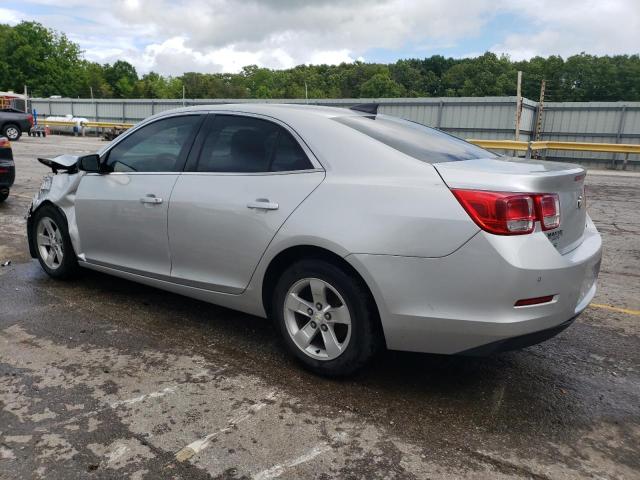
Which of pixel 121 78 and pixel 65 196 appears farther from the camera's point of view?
pixel 121 78

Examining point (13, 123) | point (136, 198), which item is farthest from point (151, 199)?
point (13, 123)

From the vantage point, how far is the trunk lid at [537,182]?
8.96ft

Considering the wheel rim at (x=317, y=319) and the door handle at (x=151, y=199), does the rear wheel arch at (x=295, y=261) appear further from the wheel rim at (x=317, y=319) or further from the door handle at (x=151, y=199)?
the door handle at (x=151, y=199)

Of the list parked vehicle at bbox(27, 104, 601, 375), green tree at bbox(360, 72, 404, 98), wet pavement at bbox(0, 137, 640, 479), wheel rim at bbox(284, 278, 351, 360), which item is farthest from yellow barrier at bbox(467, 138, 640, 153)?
green tree at bbox(360, 72, 404, 98)

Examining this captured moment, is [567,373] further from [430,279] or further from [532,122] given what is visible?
[532,122]

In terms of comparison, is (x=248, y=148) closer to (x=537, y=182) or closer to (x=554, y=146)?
(x=537, y=182)

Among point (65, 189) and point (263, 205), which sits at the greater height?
point (263, 205)

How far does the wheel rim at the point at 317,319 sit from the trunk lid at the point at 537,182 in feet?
3.01

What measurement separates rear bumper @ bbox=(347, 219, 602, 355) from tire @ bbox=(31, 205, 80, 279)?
9.91ft

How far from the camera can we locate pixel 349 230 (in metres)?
2.94

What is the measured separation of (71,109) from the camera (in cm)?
4281

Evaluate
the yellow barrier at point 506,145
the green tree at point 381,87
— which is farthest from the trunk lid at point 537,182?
the green tree at point 381,87

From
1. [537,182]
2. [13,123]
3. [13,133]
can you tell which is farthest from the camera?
[13,133]

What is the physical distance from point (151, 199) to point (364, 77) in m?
118
